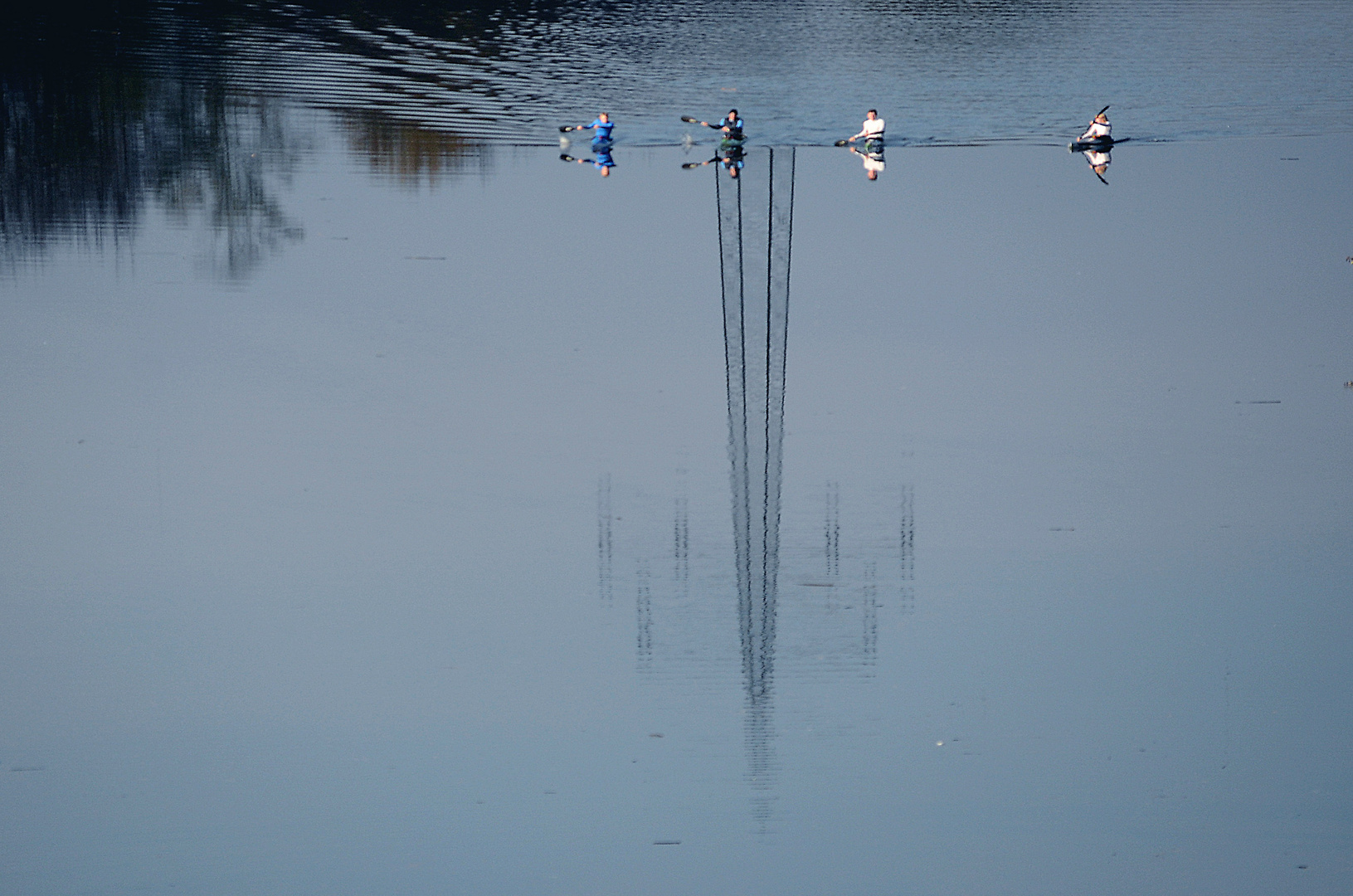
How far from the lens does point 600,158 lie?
2217 centimetres

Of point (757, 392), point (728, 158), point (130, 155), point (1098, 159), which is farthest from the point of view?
point (130, 155)

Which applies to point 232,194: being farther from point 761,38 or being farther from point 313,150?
point 761,38

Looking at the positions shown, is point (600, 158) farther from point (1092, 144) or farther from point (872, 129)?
point (1092, 144)

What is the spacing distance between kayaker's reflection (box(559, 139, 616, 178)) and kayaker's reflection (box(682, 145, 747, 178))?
111 cm

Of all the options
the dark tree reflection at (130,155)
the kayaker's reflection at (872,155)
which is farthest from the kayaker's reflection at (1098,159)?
the dark tree reflection at (130,155)

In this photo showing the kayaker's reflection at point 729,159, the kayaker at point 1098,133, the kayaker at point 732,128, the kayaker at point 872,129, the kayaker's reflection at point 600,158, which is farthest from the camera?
the kayaker at point 1098,133

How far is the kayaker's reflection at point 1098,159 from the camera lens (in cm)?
2196

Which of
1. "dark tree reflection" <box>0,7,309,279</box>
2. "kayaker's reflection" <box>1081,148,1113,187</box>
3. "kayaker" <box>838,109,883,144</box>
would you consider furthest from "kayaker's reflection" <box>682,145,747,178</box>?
"dark tree reflection" <box>0,7,309,279</box>

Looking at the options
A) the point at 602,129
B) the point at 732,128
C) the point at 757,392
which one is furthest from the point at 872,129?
the point at 757,392

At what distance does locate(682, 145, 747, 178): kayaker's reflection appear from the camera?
839 inches

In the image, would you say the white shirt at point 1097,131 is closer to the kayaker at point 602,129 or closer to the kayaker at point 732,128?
the kayaker at point 732,128

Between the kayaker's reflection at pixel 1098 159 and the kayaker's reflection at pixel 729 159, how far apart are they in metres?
4.94

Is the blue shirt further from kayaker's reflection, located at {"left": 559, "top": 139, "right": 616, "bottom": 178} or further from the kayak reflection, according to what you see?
the kayak reflection

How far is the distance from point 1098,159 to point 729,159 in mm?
5478
